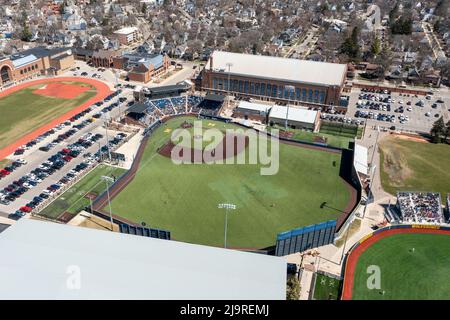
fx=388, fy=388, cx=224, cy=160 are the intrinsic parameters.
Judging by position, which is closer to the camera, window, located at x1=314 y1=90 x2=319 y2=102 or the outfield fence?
the outfield fence

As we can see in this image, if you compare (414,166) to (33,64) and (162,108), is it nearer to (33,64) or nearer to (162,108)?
(162,108)

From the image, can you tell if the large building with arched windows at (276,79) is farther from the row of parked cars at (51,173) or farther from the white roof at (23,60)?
the white roof at (23,60)

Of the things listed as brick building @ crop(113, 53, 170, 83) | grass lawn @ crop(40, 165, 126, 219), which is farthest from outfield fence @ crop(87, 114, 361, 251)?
brick building @ crop(113, 53, 170, 83)

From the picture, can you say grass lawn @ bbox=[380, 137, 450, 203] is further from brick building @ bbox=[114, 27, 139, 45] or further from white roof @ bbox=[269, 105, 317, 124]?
brick building @ bbox=[114, 27, 139, 45]

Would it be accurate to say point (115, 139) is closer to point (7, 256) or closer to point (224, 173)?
point (224, 173)

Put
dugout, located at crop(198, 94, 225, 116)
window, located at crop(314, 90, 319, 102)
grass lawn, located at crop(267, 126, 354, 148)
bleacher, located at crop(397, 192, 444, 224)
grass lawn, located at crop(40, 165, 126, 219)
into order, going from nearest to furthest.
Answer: bleacher, located at crop(397, 192, 444, 224), grass lawn, located at crop(40, 165, 126, 219), grass lawn, located at crop(267, 126, 354, 148), dugout, located at crop(198, 94, 225, 116), window, located at crop(314, 90, 319, 102)

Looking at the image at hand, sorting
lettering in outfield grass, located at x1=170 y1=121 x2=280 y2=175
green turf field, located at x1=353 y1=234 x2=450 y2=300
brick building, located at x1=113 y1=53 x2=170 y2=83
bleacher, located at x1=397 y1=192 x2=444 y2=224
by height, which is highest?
brick building, located at x1=113 y1=53 x2=170 y2=83

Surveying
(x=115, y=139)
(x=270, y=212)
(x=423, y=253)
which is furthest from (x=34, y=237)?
(x=423, y=253)
